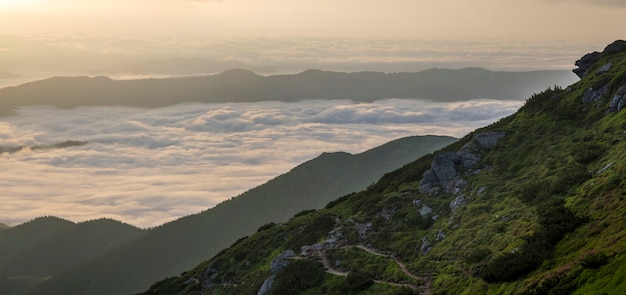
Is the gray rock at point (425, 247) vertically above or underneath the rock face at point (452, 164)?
underneath

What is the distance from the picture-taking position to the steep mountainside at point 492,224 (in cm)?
3916

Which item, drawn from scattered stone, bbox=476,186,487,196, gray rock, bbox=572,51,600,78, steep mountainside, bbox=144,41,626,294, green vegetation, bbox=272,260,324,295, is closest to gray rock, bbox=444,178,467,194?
steep mountainside, bbox=144,41,626,294

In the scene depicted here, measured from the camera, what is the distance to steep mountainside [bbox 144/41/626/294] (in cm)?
3916

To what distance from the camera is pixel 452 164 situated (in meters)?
74.9

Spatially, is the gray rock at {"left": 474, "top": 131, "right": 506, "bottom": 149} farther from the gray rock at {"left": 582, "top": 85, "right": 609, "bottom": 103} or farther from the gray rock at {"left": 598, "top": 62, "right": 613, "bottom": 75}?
the gray rock at {"left": 598, "top": 62, "right": 613, "bottom": 75}

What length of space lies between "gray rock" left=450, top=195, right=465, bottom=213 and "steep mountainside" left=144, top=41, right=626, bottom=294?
0.68 ft

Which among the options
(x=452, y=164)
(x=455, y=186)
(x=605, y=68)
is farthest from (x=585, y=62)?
(x=455, y=186)

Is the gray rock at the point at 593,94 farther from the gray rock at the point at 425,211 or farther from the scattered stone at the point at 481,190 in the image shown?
the gray rock at the point at 425,211

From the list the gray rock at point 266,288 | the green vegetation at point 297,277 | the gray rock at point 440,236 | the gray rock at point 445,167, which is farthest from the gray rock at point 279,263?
the gray rock at point 445,167

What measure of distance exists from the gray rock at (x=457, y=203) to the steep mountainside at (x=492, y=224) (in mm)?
207

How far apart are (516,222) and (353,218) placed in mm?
31865

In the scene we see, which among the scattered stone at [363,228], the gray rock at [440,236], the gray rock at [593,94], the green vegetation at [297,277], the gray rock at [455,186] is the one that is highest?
the gray rock at [593,94]

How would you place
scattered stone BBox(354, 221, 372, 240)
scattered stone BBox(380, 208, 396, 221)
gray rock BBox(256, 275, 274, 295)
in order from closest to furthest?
gray rock BBox(256, 275, 274, 295) → scattered stone BBox(354, 221, 372, 240) → scattered stone BBox(380, 208, 396, 221)

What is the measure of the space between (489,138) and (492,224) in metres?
27.6
